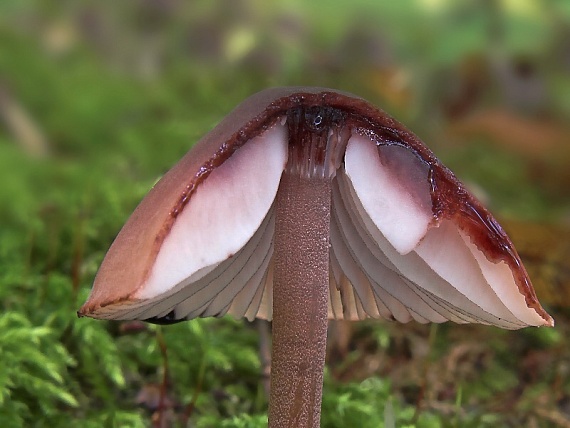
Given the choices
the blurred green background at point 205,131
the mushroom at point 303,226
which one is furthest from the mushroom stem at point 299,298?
the blurred green background at point 205,131

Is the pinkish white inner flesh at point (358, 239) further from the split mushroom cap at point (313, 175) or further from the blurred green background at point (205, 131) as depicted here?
the blurred green background at point (205, 131)

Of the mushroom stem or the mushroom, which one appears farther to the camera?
the mushroom stem

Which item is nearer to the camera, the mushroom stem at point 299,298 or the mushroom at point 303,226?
the mushroom at point 303,226

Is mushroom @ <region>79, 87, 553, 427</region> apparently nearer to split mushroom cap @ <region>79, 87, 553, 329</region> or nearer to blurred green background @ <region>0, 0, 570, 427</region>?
split mushroom cap @ <region>79, 87, 553, 329</region>

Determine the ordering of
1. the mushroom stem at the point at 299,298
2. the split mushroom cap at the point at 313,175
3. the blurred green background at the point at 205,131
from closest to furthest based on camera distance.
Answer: the split mushroom cap at the point at 313,175, the mushroom stem at the point at 299,298, the blurred green background at the point at 205,131

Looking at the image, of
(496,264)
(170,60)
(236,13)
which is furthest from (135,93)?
(496,264)

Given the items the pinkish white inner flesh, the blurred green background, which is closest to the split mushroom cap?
the pinkish white inner flesh
